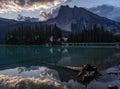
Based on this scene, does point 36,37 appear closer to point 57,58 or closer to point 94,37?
point 94,37

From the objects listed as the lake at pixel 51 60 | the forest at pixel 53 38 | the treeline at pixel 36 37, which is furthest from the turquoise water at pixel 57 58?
the forest at pixel 53 38

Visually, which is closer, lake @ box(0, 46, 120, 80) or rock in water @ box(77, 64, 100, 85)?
rock in water @ box(77, 64, 100, 85)

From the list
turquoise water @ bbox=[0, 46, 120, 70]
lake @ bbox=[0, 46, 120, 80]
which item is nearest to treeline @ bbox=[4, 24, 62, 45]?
turquoise water @ bbox=[0, 46, 120, 70]

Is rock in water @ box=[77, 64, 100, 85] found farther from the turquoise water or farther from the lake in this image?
the turquoise water

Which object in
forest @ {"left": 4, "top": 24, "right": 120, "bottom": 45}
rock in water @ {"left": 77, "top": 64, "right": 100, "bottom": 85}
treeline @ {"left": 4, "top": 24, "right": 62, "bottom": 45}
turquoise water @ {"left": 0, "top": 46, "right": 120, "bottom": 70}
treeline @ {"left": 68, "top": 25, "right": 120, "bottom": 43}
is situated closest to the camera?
rock in water @ {"left": 77, "top": 64, "right": 100, "bottom": 85}

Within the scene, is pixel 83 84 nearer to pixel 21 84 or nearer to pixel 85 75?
pixel 85 75

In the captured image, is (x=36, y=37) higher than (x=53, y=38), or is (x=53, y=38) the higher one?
(x=36, y=37)

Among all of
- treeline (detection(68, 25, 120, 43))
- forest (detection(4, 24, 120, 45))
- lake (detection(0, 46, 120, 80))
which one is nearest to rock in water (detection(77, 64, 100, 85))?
lake (detection(0, 46, 120, 80))

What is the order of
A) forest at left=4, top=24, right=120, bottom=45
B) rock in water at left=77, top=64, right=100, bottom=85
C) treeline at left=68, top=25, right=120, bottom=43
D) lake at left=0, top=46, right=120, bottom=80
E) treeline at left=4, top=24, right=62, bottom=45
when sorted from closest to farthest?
rock in water at left=77, top=64, right=100, bottom=85, lake at left=0, top=46, right=120, bottom=80, treeline at left=4, top=24, right=62, bottom=45, forest at left=4, top=24, right=120, bottom=45, treeline at left=68, top=25, right=120, bottom=43

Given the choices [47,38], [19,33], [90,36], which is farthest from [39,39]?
[90,36]

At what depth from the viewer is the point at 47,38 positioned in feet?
617

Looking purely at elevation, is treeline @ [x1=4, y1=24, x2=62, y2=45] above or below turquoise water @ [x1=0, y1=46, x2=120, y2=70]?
above

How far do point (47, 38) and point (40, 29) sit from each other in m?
13.8

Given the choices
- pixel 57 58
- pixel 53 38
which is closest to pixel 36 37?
pixel 53 38
